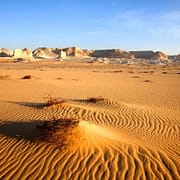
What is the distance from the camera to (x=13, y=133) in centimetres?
787

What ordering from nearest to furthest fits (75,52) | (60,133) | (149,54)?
(60,133), (149,54), (75,52)

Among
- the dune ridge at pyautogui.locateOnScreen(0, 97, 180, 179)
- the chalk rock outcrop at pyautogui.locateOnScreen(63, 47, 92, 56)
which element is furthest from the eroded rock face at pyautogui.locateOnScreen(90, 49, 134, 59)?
the dune ridge at pyautogui.locateOnScreen(0, 97, 180, 179)

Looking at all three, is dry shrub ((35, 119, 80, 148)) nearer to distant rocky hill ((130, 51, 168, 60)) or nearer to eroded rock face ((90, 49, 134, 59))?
eroded rock face ((90, 49, 134, 59))

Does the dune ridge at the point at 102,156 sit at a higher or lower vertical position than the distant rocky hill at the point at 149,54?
higher

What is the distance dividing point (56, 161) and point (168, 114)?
284 inches

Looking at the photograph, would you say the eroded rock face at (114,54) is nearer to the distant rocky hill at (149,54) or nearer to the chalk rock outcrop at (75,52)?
the distant rocky hill at (149,54)

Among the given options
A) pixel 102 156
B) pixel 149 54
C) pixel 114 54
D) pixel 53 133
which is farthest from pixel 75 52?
pixel 102 156

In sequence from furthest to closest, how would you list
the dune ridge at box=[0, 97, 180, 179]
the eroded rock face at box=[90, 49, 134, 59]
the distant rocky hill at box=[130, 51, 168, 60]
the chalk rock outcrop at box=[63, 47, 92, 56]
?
the chalk rock outcrop at box=[63, 47, 92, 56], the distant rocky hill at box=[130, 51, 168, 60], the eroded rock face at box=[90, 49, 134, 59], the dune ridge at box=[0, 97, 180, 179]

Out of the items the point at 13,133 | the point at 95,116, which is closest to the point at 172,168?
the point at 13,133

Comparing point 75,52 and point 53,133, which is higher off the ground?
point 53,133

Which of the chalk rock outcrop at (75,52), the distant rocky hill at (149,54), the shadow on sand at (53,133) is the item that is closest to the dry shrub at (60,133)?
the shadow on sand at (53,133)

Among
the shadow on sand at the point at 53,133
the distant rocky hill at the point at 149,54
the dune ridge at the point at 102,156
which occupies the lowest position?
the distant rocky hill at the point at 149,54

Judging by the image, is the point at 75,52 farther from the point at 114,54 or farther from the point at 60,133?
the point at 60,133

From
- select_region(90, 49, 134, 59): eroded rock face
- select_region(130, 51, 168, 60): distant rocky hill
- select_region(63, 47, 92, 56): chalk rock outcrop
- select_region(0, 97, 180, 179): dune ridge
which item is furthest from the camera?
select_region(63, 47, 92, 56): chalk rock outcrop
